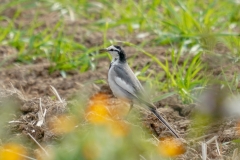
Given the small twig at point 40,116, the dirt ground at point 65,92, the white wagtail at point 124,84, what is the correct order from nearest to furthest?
the dirt ground at point 65,92 → the small twig at point 40,116 → the white wagtail at point 124,84

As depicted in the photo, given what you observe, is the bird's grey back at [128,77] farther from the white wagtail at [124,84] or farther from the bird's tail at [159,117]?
the bird's tail at [159,117]

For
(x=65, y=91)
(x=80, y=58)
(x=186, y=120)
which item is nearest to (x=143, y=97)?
(x=186, y=120)

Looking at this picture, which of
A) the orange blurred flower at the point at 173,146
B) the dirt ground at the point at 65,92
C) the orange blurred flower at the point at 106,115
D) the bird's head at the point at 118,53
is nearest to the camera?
the orange blurred flower at the point at 106,115

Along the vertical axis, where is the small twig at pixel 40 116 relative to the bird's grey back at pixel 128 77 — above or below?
above

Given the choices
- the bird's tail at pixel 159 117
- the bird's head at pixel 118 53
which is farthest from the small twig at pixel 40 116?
the bird's head at pixel 118 53

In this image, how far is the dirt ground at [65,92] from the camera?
6691 millimetres

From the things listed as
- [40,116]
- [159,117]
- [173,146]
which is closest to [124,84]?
[159,117]

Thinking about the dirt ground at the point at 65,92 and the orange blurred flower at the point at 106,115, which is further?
the dirt ground at the point at 65,92

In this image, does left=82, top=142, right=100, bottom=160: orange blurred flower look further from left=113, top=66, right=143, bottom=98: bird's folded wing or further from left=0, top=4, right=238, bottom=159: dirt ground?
left=113, top=66, right=143, bottom=98: bird's folded wing

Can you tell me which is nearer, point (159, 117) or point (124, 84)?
point (159, 117)

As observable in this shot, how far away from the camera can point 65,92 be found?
348 inches

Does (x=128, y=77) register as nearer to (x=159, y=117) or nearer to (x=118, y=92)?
(x=118, y=92)

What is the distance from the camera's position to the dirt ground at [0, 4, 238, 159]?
22.0ft

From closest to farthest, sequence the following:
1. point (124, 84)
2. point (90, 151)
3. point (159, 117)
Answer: point (90, 151) < point (159, 117) < point (124, 84)
